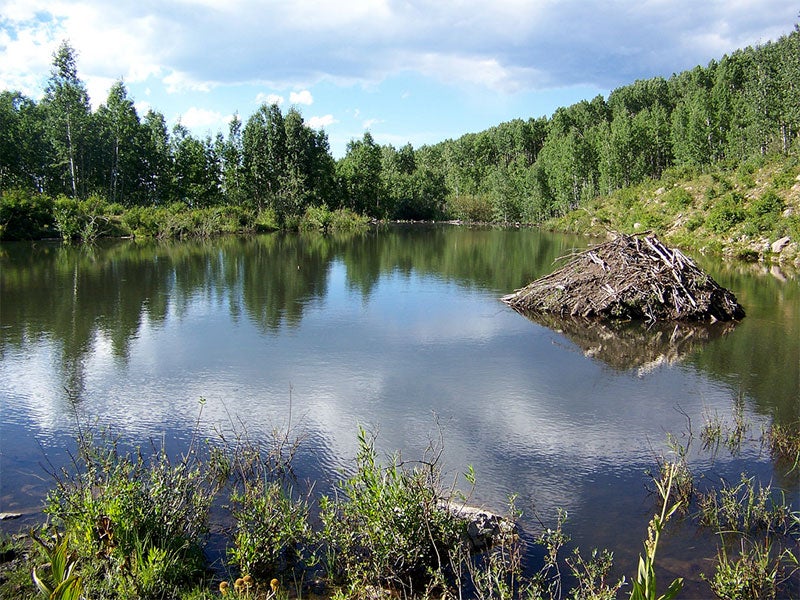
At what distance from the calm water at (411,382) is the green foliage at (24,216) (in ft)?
65.1

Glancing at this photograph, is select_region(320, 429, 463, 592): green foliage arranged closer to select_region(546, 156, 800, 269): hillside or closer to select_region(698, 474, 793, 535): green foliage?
select_region(698, 474, 793, 535): green foliage

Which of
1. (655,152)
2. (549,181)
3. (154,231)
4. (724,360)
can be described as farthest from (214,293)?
(549,181)

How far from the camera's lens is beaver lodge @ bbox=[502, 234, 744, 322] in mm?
18453

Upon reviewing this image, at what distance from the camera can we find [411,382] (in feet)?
41.8

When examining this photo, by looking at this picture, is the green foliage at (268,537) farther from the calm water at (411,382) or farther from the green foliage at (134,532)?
the calm water at (411,382)

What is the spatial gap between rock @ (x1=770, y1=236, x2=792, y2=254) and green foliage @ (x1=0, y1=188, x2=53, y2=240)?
46.3 meters

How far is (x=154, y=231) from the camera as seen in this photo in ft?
160

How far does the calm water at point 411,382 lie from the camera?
851cm

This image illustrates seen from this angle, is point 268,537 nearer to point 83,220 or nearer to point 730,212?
point 730,212

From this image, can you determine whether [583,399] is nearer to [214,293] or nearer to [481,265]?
[214,293]

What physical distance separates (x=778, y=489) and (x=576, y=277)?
12.4 m

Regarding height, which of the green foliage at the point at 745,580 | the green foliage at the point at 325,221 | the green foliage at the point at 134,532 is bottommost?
the green foliage at the point at 745,580

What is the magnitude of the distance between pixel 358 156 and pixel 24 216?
55092 mm

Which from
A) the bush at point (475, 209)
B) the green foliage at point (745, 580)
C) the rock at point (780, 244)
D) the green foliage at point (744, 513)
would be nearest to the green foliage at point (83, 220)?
the rock at point (780, 244)
